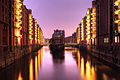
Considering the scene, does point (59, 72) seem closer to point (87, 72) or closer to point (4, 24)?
point (87, 72)

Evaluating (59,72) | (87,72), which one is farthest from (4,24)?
(87,72)

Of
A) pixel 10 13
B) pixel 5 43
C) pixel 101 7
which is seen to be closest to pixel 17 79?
pixel 5 43

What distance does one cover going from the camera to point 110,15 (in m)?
44.8

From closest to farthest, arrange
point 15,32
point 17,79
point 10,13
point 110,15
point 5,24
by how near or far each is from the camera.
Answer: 1. point 17,79
2. point 5,24
3. point 10,13
4. point 15,32
5. point 110,15

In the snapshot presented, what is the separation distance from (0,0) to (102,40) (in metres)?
49.3

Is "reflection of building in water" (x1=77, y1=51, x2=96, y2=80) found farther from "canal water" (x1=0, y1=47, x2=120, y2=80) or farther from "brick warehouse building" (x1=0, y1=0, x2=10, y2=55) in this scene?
"brick warehouse building" (x1=0, y1=0, x2=10, y2=55)

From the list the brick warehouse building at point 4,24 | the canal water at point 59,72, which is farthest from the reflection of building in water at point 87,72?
the brick warehouse building at point 4,24

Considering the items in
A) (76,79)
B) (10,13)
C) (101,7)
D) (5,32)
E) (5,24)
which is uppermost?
(101,7)

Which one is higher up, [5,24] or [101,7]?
[101,7]

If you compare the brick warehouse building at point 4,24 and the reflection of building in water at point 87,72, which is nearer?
the reflection of building in water at point 87,72

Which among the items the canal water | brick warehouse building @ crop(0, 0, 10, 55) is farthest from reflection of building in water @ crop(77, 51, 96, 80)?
brick warehouse building @ crop(0, 0, 10, 55)

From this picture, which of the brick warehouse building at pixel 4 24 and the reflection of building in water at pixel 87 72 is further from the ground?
the brick warehouse building at pixel 4 24

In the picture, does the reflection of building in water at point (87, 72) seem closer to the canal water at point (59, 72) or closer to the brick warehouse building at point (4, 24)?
the canal water at point (59, 72)

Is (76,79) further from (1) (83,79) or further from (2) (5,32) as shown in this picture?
(2) (5,32)
